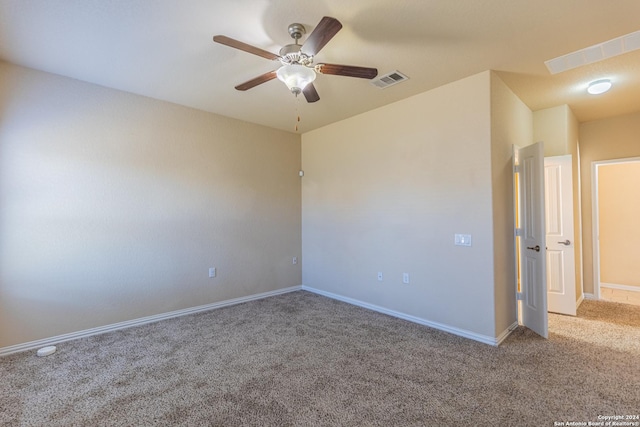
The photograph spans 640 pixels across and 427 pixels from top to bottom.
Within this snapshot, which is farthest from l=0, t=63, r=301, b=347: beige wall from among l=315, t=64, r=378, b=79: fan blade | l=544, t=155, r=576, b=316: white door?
l=544, t=155, r=576, b=316: white door

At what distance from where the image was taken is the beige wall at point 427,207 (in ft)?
10.0

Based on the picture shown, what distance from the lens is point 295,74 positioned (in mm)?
2195

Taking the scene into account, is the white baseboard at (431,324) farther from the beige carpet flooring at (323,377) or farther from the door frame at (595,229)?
the door frame at (595,229)

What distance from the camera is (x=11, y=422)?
6.25 feet

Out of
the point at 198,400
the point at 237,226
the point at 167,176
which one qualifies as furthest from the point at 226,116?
the point at 198,400

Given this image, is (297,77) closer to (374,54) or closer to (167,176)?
(374,54)

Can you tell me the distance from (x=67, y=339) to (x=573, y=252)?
608 centimetres

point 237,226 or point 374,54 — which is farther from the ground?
point 374,54

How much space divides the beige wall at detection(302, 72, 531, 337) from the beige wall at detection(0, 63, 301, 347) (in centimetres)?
138

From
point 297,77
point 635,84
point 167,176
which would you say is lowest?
point 167,176

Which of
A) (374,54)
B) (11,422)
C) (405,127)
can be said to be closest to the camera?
(11,422)

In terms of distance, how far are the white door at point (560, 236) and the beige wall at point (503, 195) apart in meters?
0.97

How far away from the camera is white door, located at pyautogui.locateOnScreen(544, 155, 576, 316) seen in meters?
3.86

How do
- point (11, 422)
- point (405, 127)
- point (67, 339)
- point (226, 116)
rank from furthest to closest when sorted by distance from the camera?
1. point (226, 116)
2. point (405, 127)
3. point (67, 339)
4. point (11, 422)
